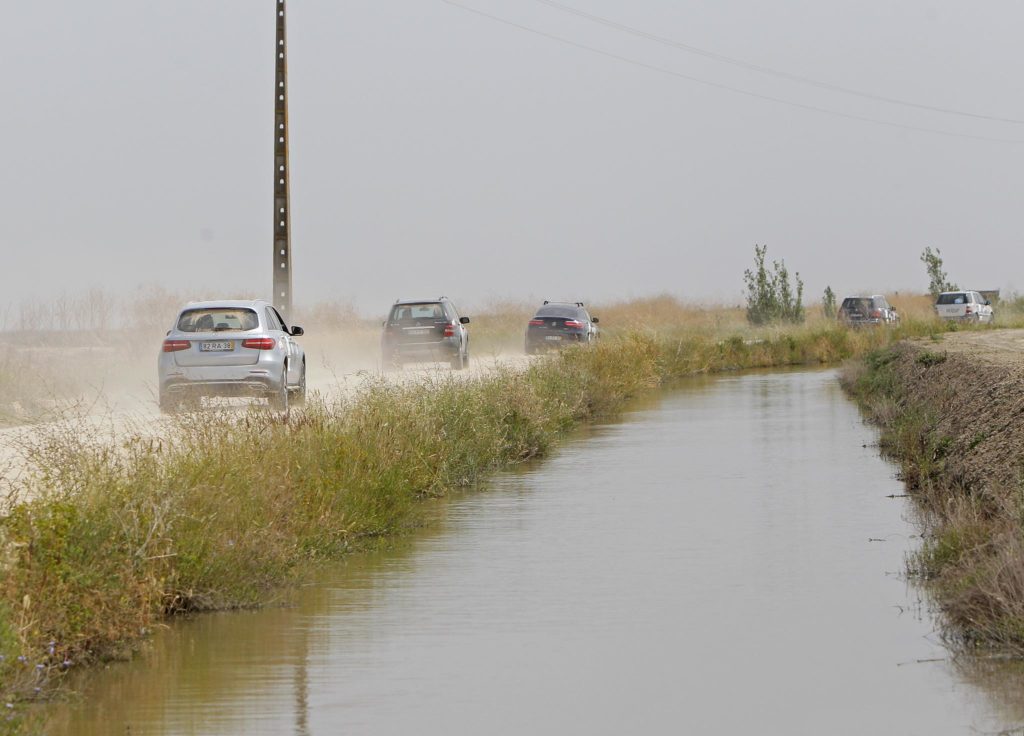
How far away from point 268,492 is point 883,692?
615 centimetres

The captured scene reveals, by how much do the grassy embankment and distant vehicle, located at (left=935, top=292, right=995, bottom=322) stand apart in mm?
43972

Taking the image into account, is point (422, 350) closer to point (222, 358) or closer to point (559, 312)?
point (559, 312)

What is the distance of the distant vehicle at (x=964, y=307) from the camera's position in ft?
216

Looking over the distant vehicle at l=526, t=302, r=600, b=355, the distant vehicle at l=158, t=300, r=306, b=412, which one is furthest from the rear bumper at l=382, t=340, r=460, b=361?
the distant vehicle at l=158, t=300, r=306, b=412

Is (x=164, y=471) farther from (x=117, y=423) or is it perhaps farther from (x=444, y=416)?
(x=117, y=423)

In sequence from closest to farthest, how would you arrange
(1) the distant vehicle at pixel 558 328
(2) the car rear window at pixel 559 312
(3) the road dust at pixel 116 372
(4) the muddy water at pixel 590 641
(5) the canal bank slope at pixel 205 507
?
(4) the muddy water at pixel 590 641
(5) the canal bank slope at pixel 205 507
(3) the road dust at pixel 116 372
(1) the distant vehicle at pixel 558 328
(2) the car rear window at pixel 559 312

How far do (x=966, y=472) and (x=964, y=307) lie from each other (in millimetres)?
50276

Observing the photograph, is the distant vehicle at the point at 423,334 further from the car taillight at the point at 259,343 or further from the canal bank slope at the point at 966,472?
the car taillight at the point at 259,343

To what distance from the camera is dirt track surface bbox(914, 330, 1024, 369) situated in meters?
30.8

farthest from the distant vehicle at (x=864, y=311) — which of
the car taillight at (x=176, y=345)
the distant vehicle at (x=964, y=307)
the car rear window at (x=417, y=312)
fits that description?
the car taillight at (x=176, y=345)

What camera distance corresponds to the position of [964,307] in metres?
66.1

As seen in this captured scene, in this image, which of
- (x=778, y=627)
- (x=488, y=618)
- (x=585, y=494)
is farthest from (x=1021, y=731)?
(x=585, y=494)

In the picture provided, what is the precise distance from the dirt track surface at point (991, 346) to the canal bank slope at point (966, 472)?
0.10m

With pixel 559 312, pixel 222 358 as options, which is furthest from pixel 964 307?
pixel 222 358
